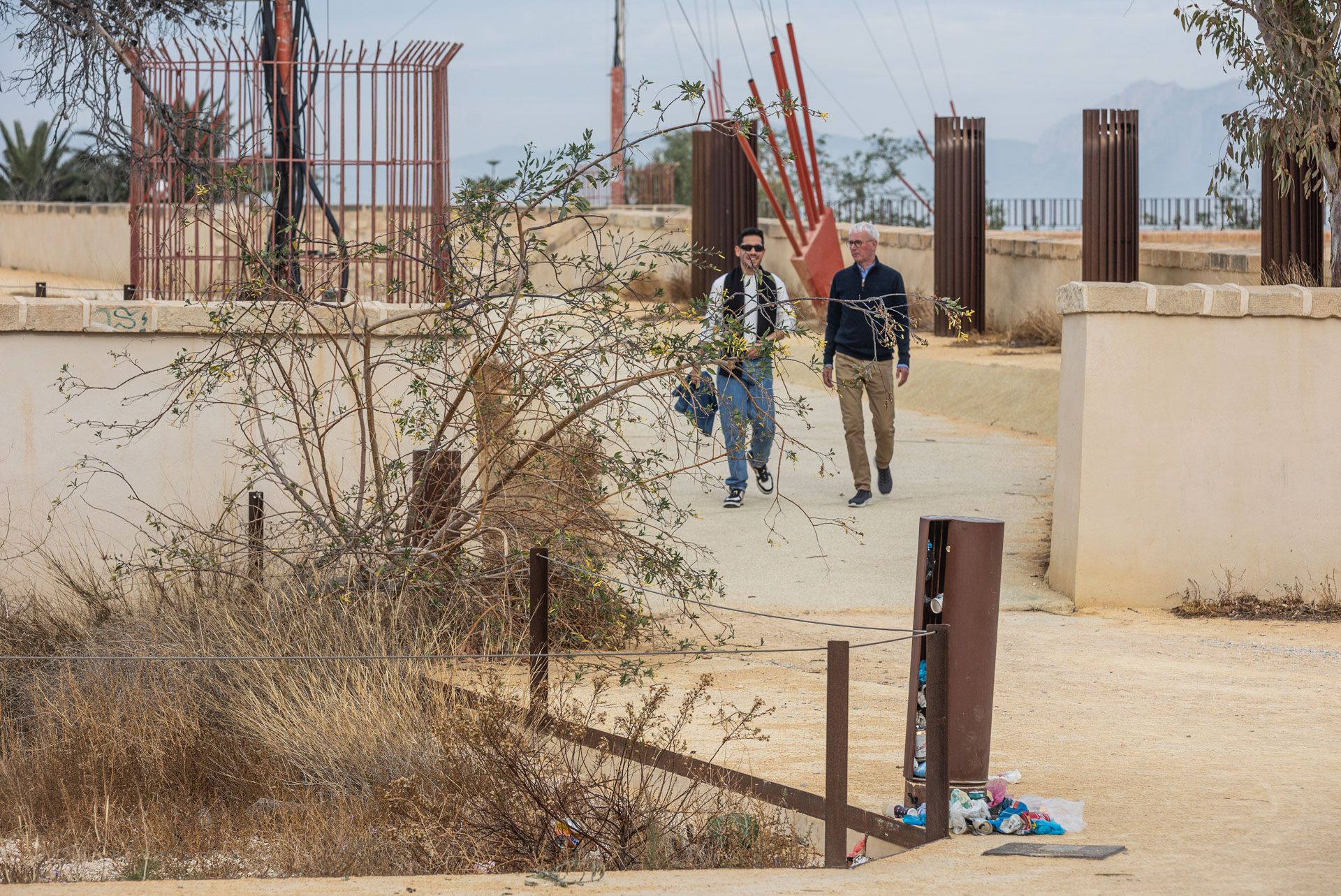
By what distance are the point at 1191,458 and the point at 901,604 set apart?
1809mm

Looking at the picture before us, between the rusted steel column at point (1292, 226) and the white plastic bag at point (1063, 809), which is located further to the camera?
the rusted steel column at point (1292, 226)

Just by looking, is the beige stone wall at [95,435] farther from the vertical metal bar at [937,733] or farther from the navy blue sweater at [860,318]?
the vertical metal bar at [937,733]

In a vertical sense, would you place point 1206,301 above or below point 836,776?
above

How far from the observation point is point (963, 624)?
18.0 feet

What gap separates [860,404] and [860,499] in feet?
2.21

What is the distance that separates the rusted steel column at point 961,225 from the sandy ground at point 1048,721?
34.3 ft

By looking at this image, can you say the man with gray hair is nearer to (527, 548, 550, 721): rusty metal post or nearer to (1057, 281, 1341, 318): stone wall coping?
(1057, 281, 1341, 318): stone wall coping

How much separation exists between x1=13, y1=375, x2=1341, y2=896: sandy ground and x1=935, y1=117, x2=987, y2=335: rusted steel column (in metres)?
10.4

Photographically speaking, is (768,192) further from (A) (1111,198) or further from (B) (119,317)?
(B) (119,317)

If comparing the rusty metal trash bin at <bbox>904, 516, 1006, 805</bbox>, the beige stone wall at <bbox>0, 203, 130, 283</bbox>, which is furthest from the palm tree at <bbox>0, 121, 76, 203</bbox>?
the rusty metal trash bin at <bbox>904, 516, 1006, 805</bbox>

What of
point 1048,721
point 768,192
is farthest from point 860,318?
point 768,192

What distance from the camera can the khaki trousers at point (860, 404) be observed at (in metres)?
10.8

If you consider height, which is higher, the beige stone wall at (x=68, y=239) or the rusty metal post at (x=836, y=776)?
the beige stone wall at (x=68, y=239)

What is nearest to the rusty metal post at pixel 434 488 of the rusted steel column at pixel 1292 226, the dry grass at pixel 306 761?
the dry grass at pixel 306 761
